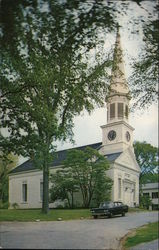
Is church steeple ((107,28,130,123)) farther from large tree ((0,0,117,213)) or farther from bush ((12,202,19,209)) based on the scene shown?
bush ((12,202,19,209))

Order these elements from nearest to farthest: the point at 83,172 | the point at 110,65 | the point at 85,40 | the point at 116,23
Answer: the point at 116,23 < the point at 85,40 < the point at 110,65 < the point at 83,172

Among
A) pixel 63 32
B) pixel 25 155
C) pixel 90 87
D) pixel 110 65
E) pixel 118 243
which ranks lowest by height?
pixel 118 243

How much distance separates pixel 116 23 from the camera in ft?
4.81

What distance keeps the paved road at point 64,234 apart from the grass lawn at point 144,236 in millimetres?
35

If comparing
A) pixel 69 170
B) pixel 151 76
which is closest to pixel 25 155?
pixel 69 170

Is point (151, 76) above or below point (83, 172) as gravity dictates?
above

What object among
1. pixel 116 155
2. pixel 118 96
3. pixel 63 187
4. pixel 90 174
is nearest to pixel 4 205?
pixel 63 187

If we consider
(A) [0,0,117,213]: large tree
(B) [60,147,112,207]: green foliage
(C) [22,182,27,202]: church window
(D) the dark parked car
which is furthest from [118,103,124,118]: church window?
(C) [22,182,27,202]: church window

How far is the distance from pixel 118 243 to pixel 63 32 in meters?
1.08

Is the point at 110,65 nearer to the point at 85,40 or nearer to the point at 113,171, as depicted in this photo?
the point at 85,40

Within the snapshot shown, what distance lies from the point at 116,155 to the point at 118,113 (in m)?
0.42

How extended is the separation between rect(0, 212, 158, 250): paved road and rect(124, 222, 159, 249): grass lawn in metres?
0.03

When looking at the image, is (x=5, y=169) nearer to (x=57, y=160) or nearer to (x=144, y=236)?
(x=57, y=160)

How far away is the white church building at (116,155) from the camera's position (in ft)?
5.49
